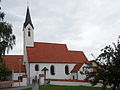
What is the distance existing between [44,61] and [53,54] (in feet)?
10.2

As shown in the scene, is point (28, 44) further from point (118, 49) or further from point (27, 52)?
point (118, 49)

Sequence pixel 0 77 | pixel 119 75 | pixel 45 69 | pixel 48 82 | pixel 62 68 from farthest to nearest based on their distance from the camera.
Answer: pixel 62 68 → pixel 45 69 → pixel 0 77 → pixel 48 82 → pixel 119 75

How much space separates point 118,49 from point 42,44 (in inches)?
1353

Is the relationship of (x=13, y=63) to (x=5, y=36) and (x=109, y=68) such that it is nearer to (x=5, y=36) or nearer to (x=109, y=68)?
(x=5, y=36)

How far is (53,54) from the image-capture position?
46.6 meters

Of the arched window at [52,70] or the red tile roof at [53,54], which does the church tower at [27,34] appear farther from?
the arched window at [52,70]

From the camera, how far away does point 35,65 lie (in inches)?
1719

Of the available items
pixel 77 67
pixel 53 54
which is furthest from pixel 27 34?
pixel 77 67

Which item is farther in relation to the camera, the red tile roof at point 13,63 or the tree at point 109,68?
the red tile roof at point 13,63

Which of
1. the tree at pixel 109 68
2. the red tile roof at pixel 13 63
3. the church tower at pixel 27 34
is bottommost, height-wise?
the tree at pixel 109 68

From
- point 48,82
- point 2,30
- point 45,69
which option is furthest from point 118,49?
point 45,69

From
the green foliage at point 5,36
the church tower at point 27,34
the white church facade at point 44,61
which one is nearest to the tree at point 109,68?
the green foliage at point 5,36

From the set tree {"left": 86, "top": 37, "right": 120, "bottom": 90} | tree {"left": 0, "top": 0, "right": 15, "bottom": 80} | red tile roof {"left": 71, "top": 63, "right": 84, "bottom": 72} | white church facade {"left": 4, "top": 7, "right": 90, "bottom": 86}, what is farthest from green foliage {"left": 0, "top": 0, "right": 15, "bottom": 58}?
red tile roof {"left": 71, "top": 63, "right": 84, "bottom": 72}

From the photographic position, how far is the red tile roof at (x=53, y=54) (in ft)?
146
